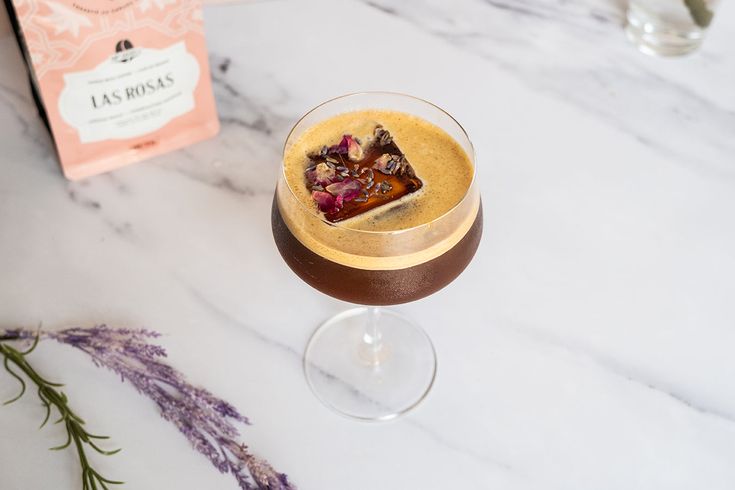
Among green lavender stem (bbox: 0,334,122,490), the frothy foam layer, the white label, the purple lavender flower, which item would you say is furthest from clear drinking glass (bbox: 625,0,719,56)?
green lavender stem (bbox: 0,334,122,490)

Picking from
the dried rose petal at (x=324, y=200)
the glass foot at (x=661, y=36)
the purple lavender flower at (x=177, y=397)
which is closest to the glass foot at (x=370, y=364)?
the purple lavender flower at (x=177, y=397)

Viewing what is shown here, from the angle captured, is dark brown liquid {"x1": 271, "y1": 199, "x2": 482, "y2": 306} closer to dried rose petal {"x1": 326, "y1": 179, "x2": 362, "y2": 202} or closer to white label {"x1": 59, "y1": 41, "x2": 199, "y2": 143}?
dried rose petal {"x1": 326, "y1": 179, "x2": 362, "y2": 202}

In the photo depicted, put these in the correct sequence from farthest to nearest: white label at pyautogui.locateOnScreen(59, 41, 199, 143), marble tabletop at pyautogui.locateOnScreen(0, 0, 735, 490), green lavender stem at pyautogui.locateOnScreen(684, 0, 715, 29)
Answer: green lavender stem at pyautogui.locateOnScreen(684, 0, 715, 29) → white label at pyautogui.locateOnScreen(59, 41, 199, 143) → marble tabletop at pyautogui.locateOnScreen(0, 0, 735, 490)

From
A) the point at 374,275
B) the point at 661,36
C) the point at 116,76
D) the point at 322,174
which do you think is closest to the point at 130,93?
the point at 116,76

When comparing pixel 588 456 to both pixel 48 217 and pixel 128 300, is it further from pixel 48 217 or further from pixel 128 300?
pixel 48 217

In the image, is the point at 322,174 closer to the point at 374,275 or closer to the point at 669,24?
the point at 374,275

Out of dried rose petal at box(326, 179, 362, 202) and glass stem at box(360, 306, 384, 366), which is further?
glass stem at box(360, 306, 384, 366)
